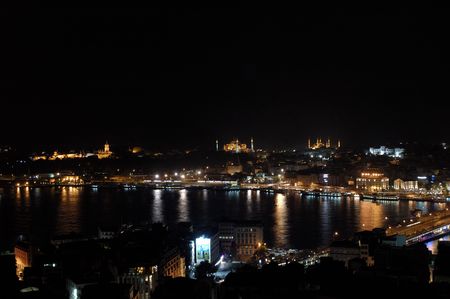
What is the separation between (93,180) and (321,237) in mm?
15964

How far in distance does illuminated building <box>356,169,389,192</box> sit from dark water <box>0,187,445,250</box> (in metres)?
2.77

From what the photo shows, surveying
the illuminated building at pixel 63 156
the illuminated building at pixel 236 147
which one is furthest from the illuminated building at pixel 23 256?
the illuminated building at pixel 236 147

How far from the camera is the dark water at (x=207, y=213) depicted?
8.98 metres

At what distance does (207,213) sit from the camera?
452 inches

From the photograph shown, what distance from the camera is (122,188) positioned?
64.7 feet

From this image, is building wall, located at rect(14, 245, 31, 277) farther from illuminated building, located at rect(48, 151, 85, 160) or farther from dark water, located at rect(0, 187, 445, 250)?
illuminated building, located at rect(48, 151, 85, 160)

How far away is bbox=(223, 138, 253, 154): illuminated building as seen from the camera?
114 ft

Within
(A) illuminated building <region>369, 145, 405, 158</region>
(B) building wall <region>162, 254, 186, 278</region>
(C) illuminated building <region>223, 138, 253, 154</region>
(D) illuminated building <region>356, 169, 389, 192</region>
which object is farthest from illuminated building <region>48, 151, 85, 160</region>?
(B) building wall <region>162, 254, 186, 278</region>

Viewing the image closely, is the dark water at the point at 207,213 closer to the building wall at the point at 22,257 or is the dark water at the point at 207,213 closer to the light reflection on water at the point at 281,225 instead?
the light reflection on water at the point at 281,225

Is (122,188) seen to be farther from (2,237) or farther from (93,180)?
(2,237)

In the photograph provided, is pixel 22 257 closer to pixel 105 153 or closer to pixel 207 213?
pixel 207 213

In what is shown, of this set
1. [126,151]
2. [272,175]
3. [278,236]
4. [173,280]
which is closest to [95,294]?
[173,280]

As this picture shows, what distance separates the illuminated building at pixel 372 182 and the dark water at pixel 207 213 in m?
2.77

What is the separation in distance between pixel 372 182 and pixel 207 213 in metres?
8.23
